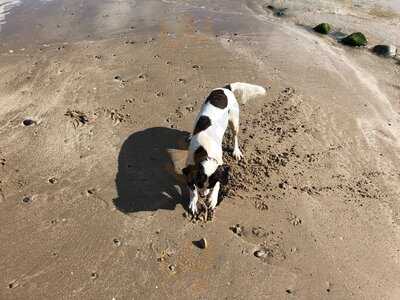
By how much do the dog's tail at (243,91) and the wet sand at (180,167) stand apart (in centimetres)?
45

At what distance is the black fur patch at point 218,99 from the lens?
26.2 feet

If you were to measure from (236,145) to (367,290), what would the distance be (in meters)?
3.49

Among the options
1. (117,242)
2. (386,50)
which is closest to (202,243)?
(117,242)

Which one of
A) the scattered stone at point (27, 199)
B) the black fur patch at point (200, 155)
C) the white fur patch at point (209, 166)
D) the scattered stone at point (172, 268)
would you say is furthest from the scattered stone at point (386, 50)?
the scattered stone at point (27, 199)

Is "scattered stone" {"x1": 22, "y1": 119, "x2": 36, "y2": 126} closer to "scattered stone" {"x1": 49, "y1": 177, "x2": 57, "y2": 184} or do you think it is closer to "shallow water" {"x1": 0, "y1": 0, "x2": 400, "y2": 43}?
"scattered stone" {"x1": 49, "y1": 177, "x2": 57, "y2": 184}

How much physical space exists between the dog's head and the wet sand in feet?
1.77

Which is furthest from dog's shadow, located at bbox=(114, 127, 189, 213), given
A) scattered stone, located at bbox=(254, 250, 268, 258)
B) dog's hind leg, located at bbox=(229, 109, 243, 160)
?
scattered stone, located at bbox=(254, 250, 268, 258)

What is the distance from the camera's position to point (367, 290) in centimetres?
609

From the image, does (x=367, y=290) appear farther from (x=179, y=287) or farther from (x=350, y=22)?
(x=350, y=22)

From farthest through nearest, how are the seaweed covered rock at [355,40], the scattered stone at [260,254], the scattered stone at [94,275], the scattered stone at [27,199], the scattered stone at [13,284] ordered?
the seaweed covered rock at [355,40]
the scattered stone at [27,199]
the scattered stone at [260,254]
the scattered stone at [94,275]
the scattered stone at [13,284]

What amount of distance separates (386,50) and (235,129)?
701cm

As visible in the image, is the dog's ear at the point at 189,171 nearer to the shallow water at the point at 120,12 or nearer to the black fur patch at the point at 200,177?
the black fur patch at the point at 200,177

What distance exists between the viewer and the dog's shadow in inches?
283

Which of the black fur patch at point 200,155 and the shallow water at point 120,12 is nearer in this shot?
the black fur patch at point 200,155
